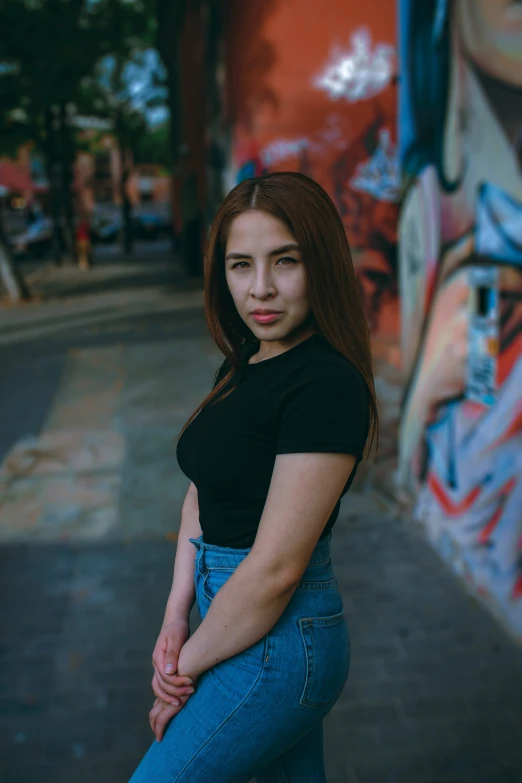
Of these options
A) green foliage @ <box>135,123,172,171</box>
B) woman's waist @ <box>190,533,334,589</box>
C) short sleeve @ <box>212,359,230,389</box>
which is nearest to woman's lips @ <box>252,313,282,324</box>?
short sleeve @ <box>212,359,230,389</box>

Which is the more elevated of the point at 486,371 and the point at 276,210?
the point at 276,210

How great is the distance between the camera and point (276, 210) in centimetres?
142

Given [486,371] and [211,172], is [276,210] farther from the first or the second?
[211,172]

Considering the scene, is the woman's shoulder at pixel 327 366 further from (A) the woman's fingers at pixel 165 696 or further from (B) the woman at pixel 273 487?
(A) the woman's fingers at pixel 165 696

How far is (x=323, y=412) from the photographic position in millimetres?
1328

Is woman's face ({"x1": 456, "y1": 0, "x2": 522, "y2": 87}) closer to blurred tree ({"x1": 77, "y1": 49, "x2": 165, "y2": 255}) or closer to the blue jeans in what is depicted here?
the blue jeans

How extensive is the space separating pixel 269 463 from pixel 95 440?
5206 millimetres

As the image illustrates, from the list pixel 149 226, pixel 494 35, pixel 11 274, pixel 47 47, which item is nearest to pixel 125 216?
pixel 149 226

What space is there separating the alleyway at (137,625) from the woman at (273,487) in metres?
1.46

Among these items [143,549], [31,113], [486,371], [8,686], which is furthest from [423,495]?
[31,113]

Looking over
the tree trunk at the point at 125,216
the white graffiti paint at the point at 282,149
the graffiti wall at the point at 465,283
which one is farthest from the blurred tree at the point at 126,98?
the graffiti wall at the point at 465,283

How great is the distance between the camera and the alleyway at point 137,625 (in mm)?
2807

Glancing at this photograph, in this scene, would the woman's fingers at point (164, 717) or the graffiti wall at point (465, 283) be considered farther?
the graffiti wall at point (465, 283)

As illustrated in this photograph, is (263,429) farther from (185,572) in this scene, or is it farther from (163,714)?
(163,714)
